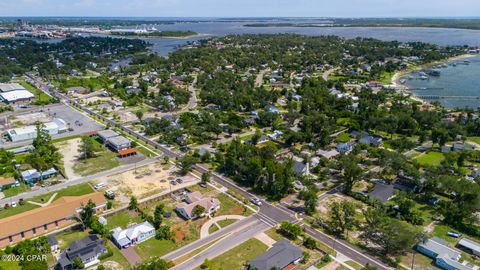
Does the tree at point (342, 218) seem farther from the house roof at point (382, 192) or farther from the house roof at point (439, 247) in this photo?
the house roof at point (439, 247)

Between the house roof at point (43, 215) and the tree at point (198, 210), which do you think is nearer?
the house roof at point (43, 215)

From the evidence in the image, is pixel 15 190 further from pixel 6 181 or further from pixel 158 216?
pixel 158 216

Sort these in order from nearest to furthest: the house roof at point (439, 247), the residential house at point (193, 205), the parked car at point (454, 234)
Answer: the house roof at point (439, 247)
the parked car at point (454, 234)
the residential house at point (193, 205)

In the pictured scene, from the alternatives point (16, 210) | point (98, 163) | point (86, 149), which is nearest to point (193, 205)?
point (16, 210)

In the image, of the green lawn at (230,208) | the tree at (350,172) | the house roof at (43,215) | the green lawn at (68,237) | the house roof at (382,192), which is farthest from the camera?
the tree at (350,172)

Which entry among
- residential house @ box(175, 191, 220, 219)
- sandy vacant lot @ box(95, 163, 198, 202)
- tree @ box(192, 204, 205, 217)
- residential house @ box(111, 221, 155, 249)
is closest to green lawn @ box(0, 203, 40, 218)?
sandy vacant lot @ box(95, 163, 198, 202)

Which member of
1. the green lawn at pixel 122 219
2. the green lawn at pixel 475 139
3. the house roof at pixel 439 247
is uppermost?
the green lawn at pixel 475 139

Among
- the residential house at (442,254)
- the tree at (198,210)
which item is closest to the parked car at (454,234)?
the residential house at (442,254)
